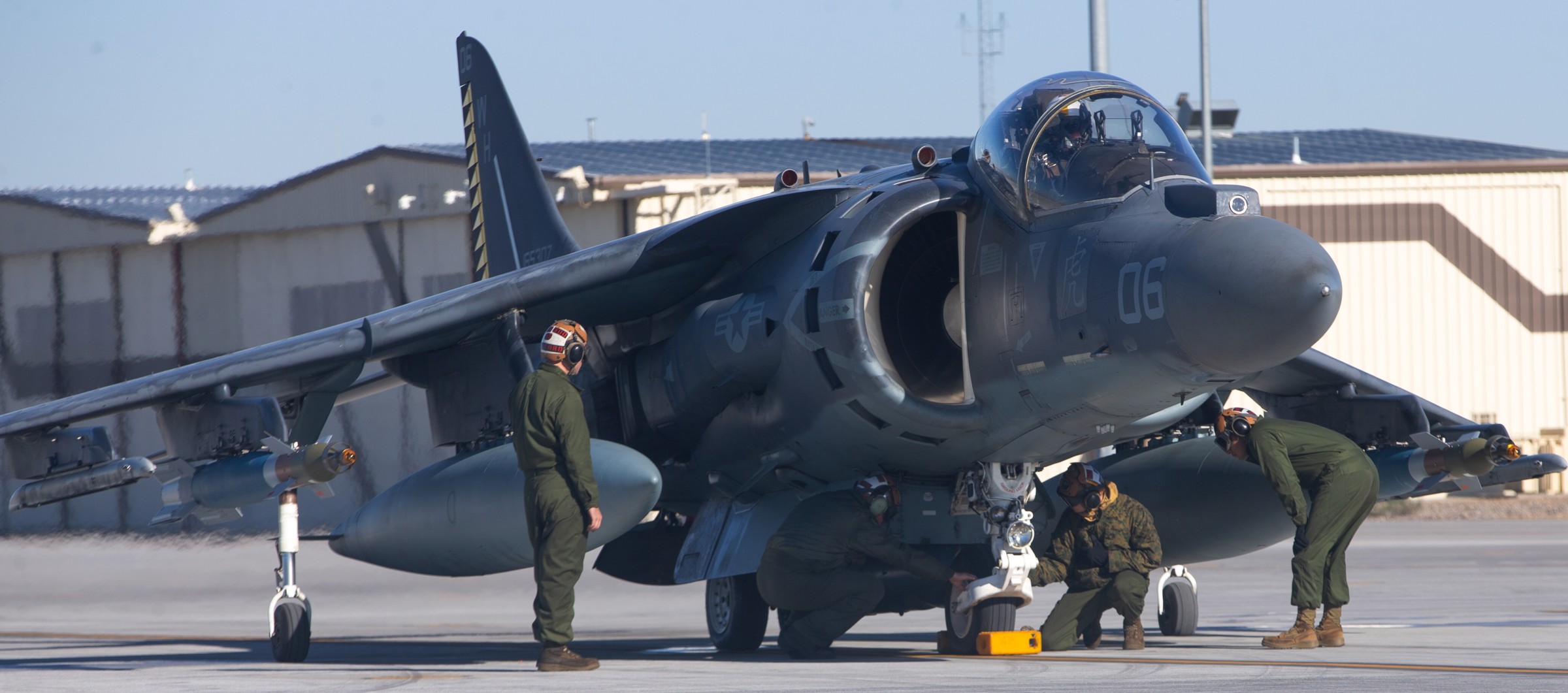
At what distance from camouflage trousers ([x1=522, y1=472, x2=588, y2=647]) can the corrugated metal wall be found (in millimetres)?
23774

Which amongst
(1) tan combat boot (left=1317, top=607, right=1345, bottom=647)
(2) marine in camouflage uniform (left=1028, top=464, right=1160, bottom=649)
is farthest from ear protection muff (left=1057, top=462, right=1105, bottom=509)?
(1) tan combat boot (left=1317, top=607, right=1345, bottom=647)

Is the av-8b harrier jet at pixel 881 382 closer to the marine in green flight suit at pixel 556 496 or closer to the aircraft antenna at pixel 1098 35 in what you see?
the marine in green flight suit at pixel 556 496

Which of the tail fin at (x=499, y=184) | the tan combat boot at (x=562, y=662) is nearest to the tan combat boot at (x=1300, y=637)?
the tan combat boot at (x=562, y=662)

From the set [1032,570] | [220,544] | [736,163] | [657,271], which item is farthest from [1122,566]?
[736,163]

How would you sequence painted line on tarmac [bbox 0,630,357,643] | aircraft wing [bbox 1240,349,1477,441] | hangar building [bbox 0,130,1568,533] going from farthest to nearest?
1. hangar building [bbox 0,130,1568,533]
2. painted line on tarmac [bbox 0,630,357,643]
3. aircraft wing [bbox 1240,349,1477,441]

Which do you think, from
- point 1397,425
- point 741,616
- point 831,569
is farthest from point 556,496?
point 1397,425

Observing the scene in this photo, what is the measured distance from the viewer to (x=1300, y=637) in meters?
8.49

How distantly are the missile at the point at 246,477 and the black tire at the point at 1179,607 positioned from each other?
5.31m

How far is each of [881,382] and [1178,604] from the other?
3.45 metres

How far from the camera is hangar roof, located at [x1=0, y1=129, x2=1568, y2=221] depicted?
2789cm

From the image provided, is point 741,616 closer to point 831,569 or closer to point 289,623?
point 831,569

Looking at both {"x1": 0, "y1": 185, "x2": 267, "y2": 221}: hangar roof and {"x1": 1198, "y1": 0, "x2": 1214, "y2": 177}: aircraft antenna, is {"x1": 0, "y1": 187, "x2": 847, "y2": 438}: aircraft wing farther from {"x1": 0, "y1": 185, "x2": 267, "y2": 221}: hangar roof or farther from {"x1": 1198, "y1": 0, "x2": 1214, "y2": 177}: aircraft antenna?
{"x1": 0, "y1": 185, "x2": 267, "y2": 221}: hangar roof

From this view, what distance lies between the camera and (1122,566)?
9.05 m

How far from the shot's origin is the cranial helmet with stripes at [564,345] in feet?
27.2
